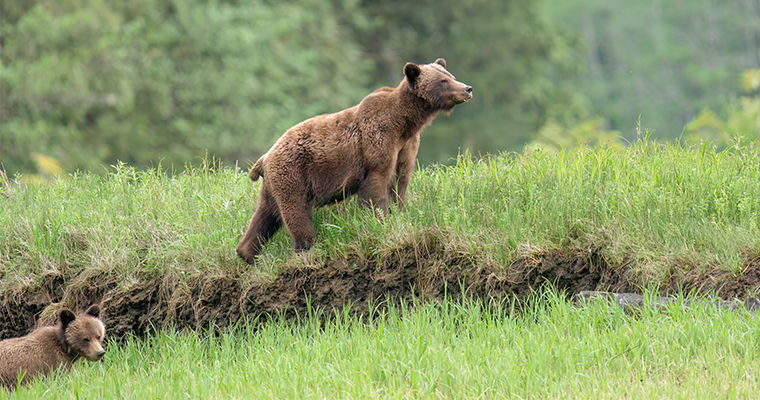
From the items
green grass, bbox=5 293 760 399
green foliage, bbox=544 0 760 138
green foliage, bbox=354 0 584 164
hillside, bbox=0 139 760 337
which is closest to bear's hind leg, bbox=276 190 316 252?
hillside, bbox=0 139 760 337

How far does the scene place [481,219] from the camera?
22.2 ft

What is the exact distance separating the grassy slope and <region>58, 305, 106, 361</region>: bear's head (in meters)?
0.80

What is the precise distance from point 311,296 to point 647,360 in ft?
8.98

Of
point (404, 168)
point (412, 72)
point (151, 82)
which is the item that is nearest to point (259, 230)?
point (404, 168)

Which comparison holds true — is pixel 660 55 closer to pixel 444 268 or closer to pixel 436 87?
pixel 436 87

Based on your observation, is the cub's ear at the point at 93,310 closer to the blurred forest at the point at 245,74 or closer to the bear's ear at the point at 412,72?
the bear's ear at the point at 412,72

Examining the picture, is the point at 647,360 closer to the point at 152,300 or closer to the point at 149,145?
the point at 152,300

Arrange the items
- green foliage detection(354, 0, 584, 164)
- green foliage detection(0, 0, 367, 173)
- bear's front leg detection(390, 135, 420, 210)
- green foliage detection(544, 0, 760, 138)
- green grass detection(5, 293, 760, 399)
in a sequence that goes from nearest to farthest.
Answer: green grass detection(5, 293, 760, 399), bear's front leg detection(390, 135, 420, 210), green foliage detection(0, 0, 367, 173), green foliage detection(354, 0, 584, 164), green foliage detection(544, 0, 760, 138)

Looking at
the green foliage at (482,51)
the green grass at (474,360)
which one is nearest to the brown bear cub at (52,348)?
the green grass at (474,360)

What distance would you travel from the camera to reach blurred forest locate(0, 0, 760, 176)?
62.1ft

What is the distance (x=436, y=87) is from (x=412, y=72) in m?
0.22

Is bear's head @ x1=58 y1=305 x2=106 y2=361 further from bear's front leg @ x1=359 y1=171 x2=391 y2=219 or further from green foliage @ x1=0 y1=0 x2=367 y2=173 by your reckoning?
green foliage @ x1=0 y1=0 x2=367 y2=173

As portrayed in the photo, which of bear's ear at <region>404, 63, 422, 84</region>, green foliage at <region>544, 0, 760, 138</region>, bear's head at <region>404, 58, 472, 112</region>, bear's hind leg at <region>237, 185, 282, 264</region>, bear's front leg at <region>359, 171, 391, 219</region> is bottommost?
green foliage at <region>544, 0, 760, 138</region>

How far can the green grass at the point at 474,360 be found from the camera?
15.9 ft
